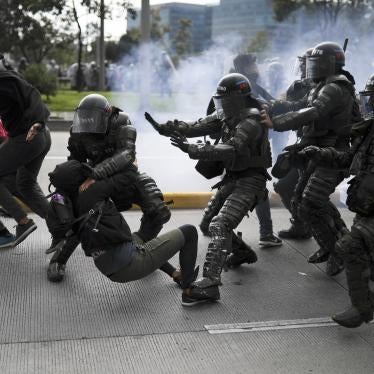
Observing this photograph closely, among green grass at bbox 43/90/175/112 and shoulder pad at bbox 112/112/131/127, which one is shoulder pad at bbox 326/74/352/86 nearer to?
shoulder pad at bbox 112/112/131/127

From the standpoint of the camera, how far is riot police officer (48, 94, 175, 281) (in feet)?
13.3

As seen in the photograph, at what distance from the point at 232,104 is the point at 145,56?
38.9 feet

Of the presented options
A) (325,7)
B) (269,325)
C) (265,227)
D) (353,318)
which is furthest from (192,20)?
(353,318)

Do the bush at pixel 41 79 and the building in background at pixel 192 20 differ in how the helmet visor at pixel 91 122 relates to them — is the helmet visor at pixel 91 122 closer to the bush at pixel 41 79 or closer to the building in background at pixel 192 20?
the building in background at pixel 192 20

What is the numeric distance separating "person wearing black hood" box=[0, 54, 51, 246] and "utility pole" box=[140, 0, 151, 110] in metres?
8.90

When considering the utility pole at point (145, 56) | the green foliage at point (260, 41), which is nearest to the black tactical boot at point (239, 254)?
the utility pole at point (145, 56)

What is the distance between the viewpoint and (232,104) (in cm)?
441

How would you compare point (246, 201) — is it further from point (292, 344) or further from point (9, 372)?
point (9, 372)

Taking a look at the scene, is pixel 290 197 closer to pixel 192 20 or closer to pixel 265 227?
pixel 265 227

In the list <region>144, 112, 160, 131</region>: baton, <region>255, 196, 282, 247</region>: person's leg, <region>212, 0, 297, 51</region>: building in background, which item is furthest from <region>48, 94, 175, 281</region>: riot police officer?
<region>212, 0, 297, 51</region>: building in background

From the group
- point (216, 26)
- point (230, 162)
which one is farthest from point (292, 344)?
point (216, 26)

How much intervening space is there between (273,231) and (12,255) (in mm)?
2471

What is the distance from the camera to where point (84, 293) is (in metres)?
4.41

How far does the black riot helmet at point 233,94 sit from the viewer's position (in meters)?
4.39
